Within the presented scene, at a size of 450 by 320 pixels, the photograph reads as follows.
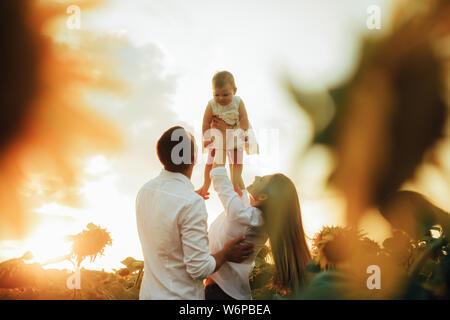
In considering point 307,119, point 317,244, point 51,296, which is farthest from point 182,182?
point 307,119

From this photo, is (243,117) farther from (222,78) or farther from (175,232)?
(175,232)

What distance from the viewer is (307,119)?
13.8ft

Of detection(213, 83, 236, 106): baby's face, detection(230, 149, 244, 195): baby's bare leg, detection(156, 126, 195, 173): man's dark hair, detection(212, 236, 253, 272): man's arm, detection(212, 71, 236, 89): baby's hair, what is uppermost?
detection(212, 71, 236, 89): baby's hair

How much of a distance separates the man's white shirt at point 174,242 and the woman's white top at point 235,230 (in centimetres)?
22

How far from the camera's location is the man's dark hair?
2.23 metres

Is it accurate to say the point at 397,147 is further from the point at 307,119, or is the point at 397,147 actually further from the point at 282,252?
the point at 282,252

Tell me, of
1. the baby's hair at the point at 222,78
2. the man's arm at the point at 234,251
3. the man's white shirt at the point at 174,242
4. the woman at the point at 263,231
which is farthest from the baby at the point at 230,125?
the man's white shirt at the point at 174,242

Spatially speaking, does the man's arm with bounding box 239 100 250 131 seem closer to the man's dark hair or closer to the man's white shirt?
the man's dark hair

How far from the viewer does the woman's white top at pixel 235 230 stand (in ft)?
7.45

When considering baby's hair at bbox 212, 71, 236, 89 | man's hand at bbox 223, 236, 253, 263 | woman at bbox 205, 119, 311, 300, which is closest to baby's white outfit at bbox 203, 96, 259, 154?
baby's hair at bbox 212, 71, 236, 89
